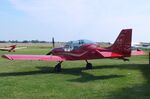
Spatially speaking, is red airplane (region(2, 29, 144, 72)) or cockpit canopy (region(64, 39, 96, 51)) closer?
red airplane (region(2, 29, 144, 72))

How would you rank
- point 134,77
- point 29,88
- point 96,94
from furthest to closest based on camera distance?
1. point 134,77
2. point 29,88
3. point 96,94

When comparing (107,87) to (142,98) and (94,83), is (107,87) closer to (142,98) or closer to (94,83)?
(94,83)

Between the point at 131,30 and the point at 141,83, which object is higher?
the point at 131,30

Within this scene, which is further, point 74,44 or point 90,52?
point 74,44

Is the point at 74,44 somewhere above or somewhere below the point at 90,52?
above

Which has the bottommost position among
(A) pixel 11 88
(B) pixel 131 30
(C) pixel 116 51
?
(A) pixel 11 88

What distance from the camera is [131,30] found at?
18719 millimetres

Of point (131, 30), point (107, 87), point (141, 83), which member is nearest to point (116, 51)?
point (131, 30)

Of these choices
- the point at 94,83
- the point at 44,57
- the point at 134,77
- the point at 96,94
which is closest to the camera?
the point at 96,94

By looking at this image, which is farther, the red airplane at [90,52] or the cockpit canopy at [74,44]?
the cockpit canopy at [74,44]

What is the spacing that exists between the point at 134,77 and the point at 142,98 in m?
5.44

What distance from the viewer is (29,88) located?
486 inches

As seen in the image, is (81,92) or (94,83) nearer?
(81,92)

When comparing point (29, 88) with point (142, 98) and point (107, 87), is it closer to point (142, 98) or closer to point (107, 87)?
point (107, 87)
